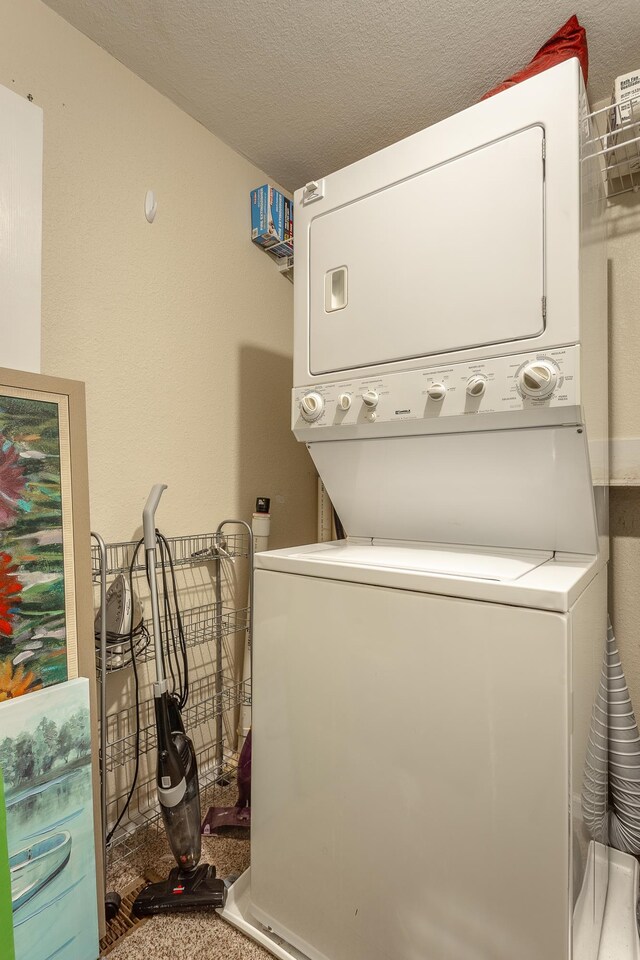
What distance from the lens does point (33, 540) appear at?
3.80ft

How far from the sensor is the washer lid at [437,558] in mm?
1000

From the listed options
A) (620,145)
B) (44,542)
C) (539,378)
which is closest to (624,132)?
(620,145)

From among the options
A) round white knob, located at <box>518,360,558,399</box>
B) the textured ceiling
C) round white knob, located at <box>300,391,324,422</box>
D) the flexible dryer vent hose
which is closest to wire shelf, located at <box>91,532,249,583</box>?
round white knob, located at <box>300,391,324,422</box>

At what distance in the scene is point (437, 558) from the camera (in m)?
1.18

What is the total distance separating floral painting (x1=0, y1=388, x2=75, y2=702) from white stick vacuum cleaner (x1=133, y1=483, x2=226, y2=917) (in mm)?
251

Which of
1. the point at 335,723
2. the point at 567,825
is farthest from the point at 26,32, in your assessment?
the point at 567,825

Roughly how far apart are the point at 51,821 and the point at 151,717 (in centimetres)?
53

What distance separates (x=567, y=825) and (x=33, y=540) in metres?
1.19

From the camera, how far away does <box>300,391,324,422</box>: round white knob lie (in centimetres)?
136

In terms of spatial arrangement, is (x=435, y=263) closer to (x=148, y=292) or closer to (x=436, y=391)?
(x=436, y=391)

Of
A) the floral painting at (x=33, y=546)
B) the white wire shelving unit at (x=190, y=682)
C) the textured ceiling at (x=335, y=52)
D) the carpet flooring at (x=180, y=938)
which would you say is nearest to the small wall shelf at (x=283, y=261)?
the textured ceiling at (x=335, y=52)

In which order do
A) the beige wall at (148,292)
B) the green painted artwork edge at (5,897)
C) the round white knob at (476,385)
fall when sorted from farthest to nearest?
the beige wall at (148,292), the round white knob at (476,385), the green painted artwork edge at (5,897)

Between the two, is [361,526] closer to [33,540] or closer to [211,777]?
Answer: [33,540]

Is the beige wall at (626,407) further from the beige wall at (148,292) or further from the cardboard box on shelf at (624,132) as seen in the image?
the beige wall at (148,292)
